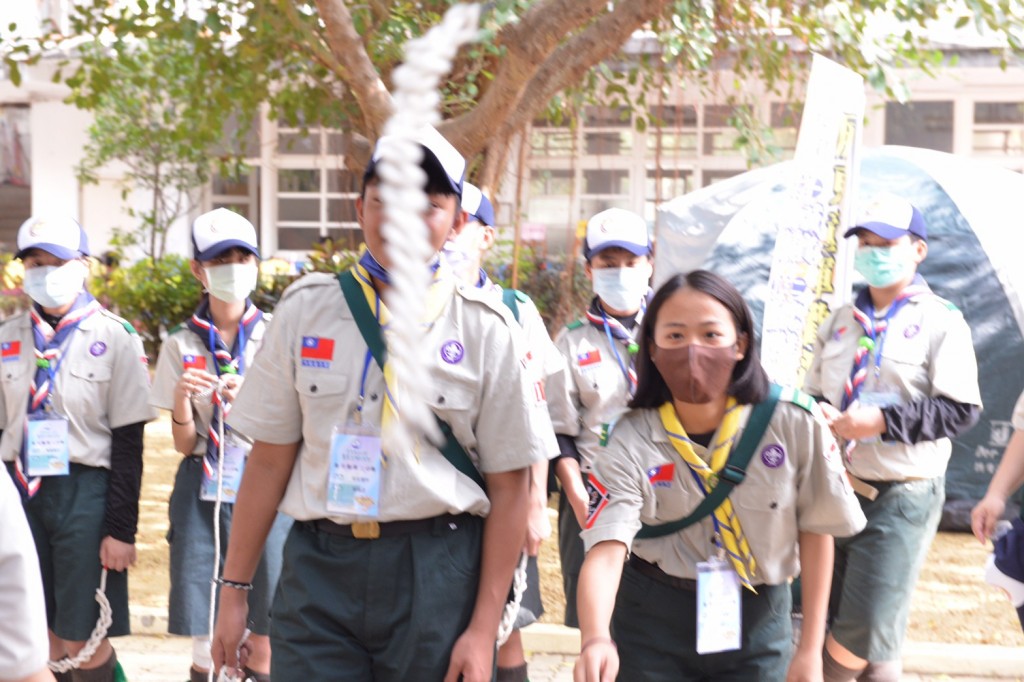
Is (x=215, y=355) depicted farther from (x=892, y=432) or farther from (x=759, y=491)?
(x=892, y=432)

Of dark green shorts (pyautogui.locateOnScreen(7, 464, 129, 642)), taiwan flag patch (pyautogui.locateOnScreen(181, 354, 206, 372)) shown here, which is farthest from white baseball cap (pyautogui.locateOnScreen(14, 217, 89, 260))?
dark green shorts (pyautogui.locateOnScreen(7, 464, 129, 642))

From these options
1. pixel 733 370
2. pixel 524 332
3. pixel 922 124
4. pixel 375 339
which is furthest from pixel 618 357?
pixel 922 124

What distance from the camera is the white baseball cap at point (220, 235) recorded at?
4523mm

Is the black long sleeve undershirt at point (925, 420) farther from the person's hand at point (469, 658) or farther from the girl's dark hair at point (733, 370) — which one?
the person's hand at point (469, 658)

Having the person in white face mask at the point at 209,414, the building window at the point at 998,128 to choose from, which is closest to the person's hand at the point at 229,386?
the person in white face mask at the point at 209,414

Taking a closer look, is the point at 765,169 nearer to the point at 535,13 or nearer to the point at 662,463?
the point at 535,13

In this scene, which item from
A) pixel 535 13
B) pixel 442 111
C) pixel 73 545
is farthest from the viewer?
pixel 442 111

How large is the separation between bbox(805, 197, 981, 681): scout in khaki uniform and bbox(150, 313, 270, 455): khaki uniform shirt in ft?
7.41

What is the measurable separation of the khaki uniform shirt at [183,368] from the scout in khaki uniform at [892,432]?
7.41 ft

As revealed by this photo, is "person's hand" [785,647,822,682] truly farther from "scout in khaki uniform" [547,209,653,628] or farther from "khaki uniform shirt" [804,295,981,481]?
"scout in khaki uniform" [547,209,653,628]

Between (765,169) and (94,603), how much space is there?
6.66m

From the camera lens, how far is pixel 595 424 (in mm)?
4832

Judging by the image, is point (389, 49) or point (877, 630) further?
point (389, 49)

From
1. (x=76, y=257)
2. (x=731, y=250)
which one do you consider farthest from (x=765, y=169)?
(x=76, y=257)
